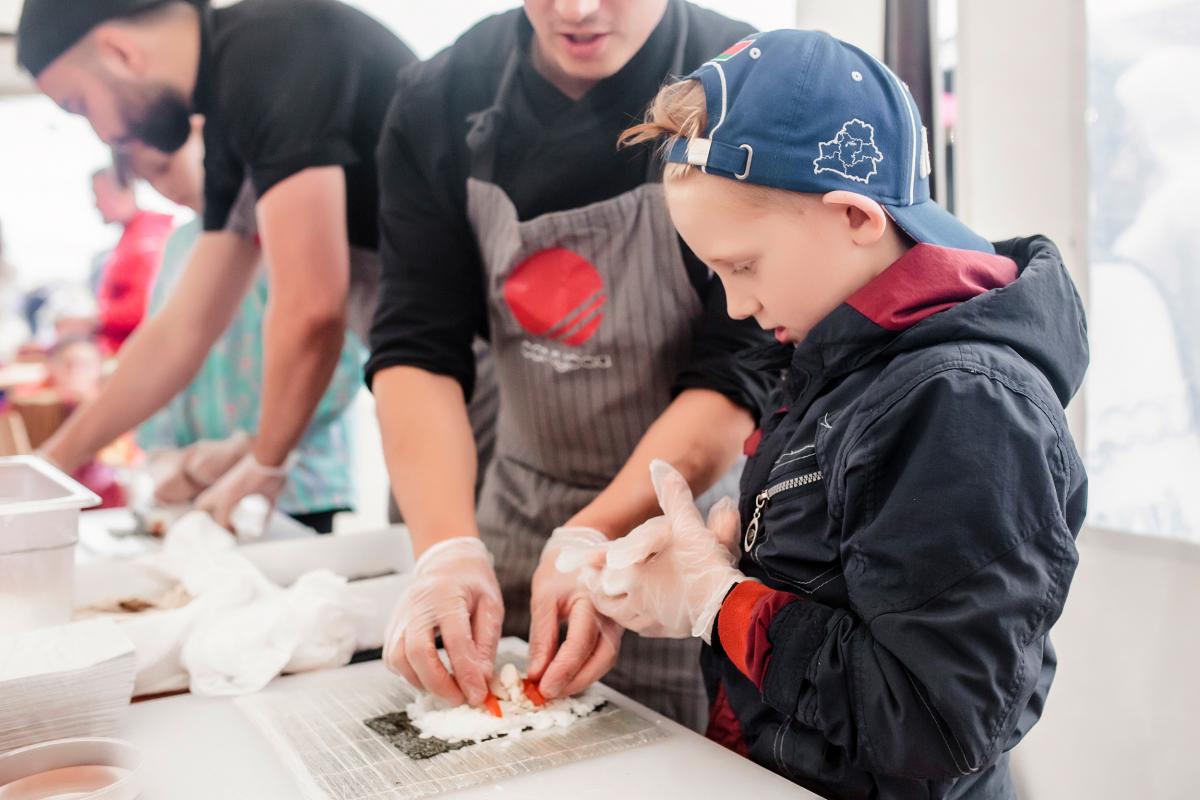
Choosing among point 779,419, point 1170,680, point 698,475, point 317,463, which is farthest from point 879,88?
point 317,463

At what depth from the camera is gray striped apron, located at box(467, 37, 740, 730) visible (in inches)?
64.3

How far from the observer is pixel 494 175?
1.72m

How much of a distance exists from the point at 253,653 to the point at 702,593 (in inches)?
26.2

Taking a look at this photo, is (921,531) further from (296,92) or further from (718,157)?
(296,92)

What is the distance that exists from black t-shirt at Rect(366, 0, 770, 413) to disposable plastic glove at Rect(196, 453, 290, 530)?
0.70 m

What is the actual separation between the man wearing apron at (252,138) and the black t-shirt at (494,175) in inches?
13.9

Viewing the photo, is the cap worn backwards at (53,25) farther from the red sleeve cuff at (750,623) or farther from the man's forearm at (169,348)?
the red sleeve cuff at (750,623)

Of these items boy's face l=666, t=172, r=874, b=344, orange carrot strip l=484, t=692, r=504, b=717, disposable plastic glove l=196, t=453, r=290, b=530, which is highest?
boy's face l=666, t=172, r=874, b=344

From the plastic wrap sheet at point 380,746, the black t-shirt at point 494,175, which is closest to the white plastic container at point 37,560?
the plastic wrap sheet at point 380,746

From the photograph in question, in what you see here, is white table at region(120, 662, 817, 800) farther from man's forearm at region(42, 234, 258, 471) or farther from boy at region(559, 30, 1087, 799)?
man's forearm at region(42, 234, 258, 471)

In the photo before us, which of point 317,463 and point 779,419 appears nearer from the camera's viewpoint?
point 779,419

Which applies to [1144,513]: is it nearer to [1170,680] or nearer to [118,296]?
[1170,680]

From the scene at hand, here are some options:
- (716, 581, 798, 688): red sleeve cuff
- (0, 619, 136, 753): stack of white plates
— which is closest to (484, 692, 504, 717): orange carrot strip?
(716, 581, 798, 688): red sleeve cuff

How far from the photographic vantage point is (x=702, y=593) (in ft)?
3.62
